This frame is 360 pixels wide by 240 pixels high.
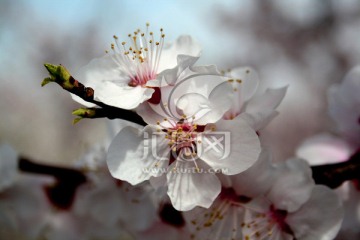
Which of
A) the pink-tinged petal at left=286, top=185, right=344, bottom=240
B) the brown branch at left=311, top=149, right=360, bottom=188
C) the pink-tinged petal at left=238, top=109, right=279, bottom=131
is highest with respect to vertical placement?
the pink-tinged petal at left=238, top=109, right=279, bottom=131

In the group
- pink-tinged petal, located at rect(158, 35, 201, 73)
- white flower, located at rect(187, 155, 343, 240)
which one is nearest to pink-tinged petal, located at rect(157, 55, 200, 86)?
pink-tinged petal, located at rect(158, 35, 201, 73)

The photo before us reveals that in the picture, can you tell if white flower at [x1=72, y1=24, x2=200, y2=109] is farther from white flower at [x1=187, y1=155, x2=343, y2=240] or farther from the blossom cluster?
white flower at [x1=187, y1=155, x2=343, y2=240]

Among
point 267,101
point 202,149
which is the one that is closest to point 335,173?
point 267,101

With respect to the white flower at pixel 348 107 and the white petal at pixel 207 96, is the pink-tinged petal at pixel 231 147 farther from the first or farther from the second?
the white flower at pixel 348 107

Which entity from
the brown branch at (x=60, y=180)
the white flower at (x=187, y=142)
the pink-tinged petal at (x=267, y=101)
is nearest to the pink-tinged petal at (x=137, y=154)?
the white flower at (x=187, y=142)

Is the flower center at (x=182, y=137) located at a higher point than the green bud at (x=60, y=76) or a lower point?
lower

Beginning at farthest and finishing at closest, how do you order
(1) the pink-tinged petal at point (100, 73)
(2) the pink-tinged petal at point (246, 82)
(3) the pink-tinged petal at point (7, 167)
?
(3) the pink-tinged petal at point (7, 167) → (2) the pink-tinged petal at point (246, 82) → (1) the pink-tinged petal at point (100, 73)

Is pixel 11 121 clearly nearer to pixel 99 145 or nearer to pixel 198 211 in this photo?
pixel 99 145
